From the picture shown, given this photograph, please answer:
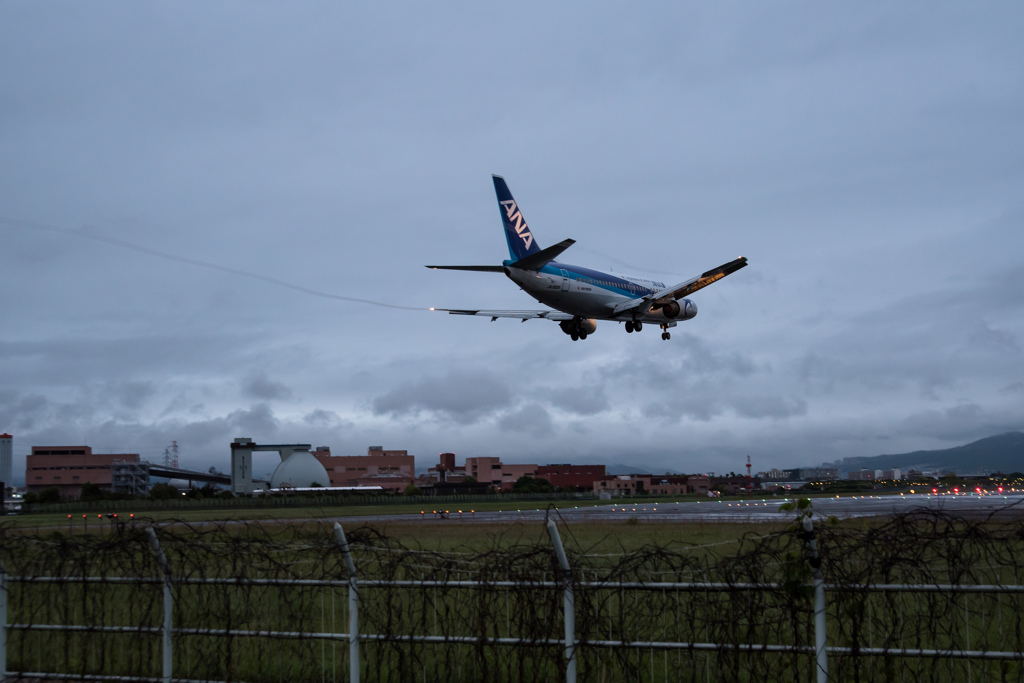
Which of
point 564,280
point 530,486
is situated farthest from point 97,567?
point 530,486

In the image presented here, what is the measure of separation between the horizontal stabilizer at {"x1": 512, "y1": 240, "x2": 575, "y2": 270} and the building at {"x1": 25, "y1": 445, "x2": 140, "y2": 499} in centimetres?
10397

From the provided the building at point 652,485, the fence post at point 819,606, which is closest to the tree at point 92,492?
the building at point 652,485

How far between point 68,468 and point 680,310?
367 feet

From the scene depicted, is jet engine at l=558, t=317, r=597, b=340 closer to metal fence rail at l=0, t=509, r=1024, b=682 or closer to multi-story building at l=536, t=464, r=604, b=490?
metal fence rail at l=0, t=509, r=1024, b=682

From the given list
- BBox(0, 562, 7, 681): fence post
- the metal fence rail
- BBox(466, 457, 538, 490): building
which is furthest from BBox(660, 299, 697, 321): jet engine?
BBox(466, 457, 538, 490): building

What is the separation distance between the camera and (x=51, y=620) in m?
11.9

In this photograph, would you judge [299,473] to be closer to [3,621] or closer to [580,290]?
[580,290]

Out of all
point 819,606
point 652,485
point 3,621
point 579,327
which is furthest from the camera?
point 652,485

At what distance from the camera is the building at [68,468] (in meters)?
130

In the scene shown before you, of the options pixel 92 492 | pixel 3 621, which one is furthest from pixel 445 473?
pixel 3 621

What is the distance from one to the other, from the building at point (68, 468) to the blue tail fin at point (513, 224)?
10037 centimetres

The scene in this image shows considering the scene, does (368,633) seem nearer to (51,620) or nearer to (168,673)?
(168,673)

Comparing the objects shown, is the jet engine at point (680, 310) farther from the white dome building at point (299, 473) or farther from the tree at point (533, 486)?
the white dome building at point (299, 473)

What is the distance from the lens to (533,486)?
5162 inches
